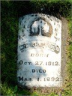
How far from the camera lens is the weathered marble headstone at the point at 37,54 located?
380 centimetres

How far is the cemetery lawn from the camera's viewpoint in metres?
3.74

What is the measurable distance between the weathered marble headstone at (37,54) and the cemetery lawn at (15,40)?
62 millimetres

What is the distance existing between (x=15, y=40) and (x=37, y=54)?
12.0 inches

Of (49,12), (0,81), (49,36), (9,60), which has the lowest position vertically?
(0,81)

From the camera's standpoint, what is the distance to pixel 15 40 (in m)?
3.80

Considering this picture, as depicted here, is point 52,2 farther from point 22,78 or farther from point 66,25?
point 22,78

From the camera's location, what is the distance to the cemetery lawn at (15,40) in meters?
3.74

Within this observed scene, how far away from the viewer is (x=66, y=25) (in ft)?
12.9

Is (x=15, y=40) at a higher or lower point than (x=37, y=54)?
higher

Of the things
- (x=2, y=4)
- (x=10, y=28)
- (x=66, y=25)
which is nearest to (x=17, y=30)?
(x=10, y=28)

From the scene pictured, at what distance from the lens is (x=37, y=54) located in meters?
3.83

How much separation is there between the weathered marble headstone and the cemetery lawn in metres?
0.06

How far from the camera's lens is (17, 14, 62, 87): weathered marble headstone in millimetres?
3803

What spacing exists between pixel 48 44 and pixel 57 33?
0.58 ft
